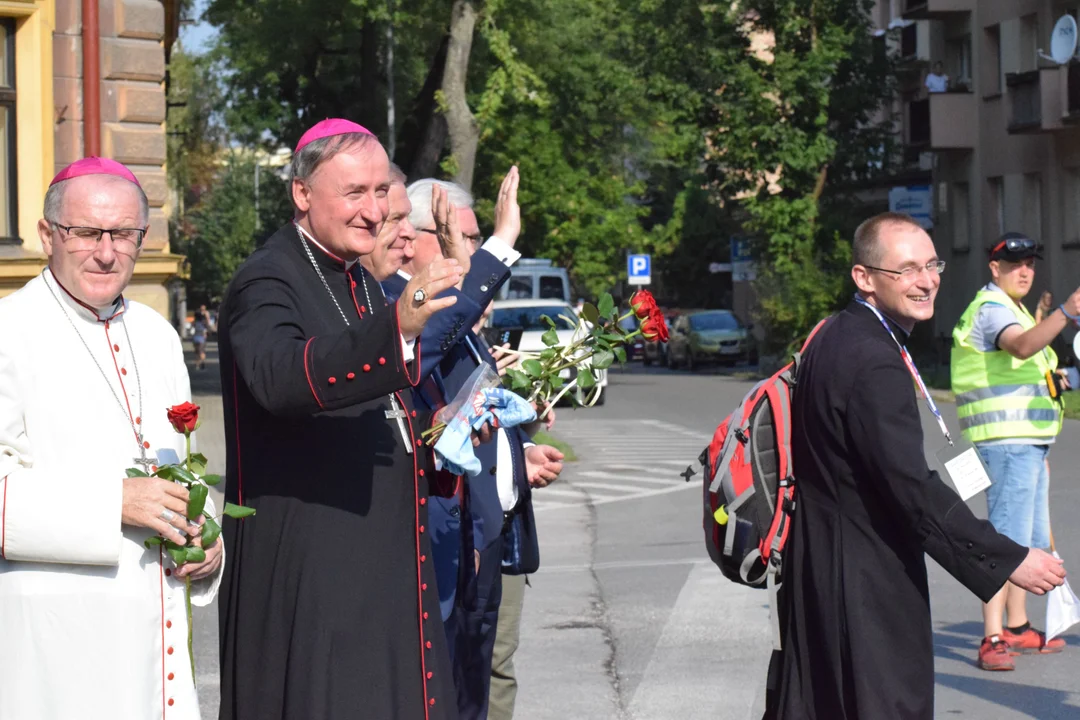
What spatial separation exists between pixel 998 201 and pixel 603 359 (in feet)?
116

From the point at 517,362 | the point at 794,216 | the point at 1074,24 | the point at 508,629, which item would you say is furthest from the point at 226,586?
the point at 794,216

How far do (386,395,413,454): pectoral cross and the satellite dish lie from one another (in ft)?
98.9

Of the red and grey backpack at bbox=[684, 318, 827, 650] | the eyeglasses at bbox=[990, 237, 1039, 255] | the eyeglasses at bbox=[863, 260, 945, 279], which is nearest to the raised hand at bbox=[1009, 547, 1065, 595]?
the red and grey backpack at bbox=[684, 318, 827, 650]

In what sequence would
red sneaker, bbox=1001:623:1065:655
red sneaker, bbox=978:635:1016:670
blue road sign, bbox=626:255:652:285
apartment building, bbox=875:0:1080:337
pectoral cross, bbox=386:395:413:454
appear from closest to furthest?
pectoral cross, bbox=386:395:413:454 → red sneaker, bbox=978:635:1016:670 → red sneaker, bbox=1001:623:1065:655 → apartment building, bbox=875:0:1080:337 → blue road sign, bbox=626:255:652:285

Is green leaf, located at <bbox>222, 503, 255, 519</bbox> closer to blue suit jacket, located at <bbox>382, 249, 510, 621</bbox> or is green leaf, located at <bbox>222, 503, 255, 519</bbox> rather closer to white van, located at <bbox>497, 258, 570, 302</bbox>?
blue suit jacket, located at <bbox>382, 249, 510, 621</bbox>

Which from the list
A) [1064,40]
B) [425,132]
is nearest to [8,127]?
[425,132]

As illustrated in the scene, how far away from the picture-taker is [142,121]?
1496cm

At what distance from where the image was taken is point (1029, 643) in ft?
26.0

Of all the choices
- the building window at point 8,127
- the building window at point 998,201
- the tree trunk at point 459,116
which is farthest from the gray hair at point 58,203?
the building window at point 998,201

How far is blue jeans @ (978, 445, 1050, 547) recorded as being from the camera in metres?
7.64

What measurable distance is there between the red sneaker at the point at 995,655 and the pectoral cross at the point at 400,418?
4693 mm

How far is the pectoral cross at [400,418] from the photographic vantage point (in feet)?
12.1

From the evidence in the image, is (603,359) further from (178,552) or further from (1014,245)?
(1014,245)

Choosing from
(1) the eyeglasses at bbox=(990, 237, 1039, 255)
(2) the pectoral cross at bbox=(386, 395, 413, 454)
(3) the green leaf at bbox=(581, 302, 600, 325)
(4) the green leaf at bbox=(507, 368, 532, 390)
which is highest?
(1) the eyeglasses at bbox=(990, 237, 1039, 255)
